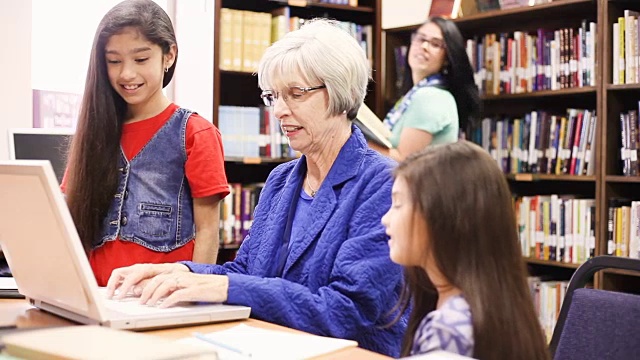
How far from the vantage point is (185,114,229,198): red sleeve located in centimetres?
200

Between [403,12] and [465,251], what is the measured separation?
3.66 meters

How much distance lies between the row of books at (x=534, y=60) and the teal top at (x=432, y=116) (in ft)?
1.54

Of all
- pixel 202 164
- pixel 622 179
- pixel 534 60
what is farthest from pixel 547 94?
pixel 202 164

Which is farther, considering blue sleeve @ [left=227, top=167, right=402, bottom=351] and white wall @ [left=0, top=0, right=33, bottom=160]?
white wall @ [left=0, top=0, right=33, bottom=160]

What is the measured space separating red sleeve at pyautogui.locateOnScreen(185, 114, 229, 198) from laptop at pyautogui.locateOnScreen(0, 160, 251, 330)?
0.54 meters

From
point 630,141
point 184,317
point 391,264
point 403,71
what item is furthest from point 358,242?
point 403,71

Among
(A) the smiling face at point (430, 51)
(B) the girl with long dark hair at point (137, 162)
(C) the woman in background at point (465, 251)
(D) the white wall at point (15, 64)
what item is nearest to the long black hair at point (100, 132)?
(B) the girl with long dark hair at point (137, 162)

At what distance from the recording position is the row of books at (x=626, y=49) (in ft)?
11.1

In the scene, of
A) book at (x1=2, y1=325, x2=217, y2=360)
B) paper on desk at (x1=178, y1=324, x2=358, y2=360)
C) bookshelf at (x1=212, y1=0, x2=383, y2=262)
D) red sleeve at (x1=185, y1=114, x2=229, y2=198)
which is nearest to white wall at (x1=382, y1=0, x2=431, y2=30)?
bookshelf at (x1=212, y1=0, x2=383, y2=262)

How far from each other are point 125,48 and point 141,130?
210 mm

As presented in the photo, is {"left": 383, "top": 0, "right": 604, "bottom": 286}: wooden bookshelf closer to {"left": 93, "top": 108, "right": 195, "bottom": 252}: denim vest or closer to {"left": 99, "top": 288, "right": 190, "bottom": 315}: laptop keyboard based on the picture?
{"left": 93, "top": 108, "right": 195, "bottom": 252}: denim vest

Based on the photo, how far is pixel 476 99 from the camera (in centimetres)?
380

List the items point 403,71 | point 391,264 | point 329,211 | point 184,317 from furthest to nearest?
point 403,71, point 329,211, point 391,264, point 184,317

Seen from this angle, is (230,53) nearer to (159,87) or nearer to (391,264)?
(159,87)
